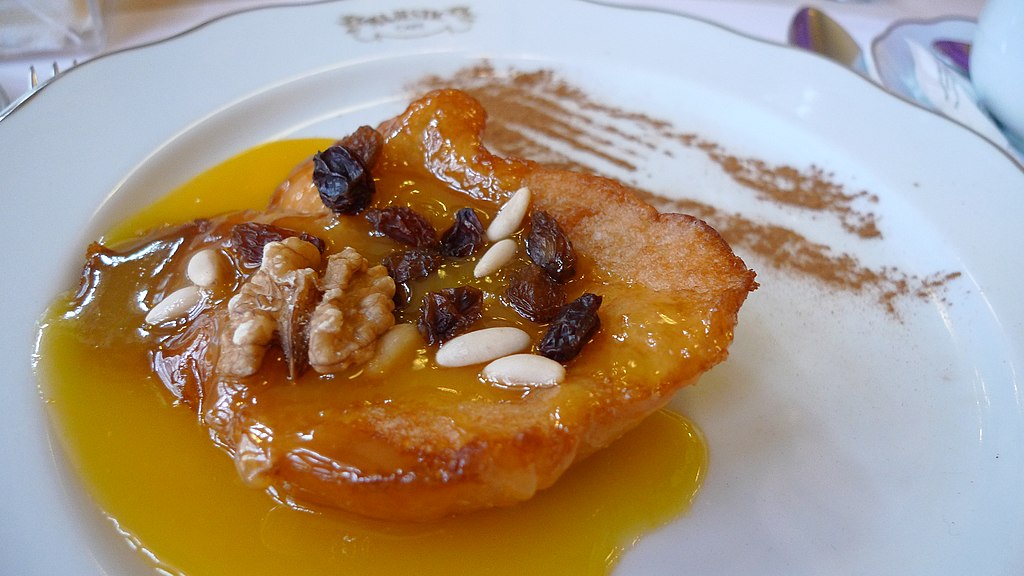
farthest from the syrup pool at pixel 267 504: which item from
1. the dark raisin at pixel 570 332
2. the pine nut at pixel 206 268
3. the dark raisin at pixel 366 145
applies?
the dark raisin at pixel 366 145

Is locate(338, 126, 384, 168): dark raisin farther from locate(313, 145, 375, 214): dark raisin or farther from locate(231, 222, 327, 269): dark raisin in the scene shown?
locate(231, 222, 327, 269): dark raisin

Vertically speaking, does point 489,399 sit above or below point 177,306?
below

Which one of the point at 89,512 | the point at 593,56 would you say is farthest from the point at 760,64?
the point at 89,512

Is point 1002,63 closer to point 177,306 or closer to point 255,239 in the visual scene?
point 255,239

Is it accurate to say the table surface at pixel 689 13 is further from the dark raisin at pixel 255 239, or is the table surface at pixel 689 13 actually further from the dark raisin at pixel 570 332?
the dark raisin at pixel 570 332

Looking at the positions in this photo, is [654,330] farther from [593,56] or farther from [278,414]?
[593,56]

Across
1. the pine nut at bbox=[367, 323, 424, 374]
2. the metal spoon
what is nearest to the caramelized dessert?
the pine nut at bbox=[367, 323, 424, 374]

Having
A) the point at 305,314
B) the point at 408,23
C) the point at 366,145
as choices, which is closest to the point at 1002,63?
the point at 408,23
